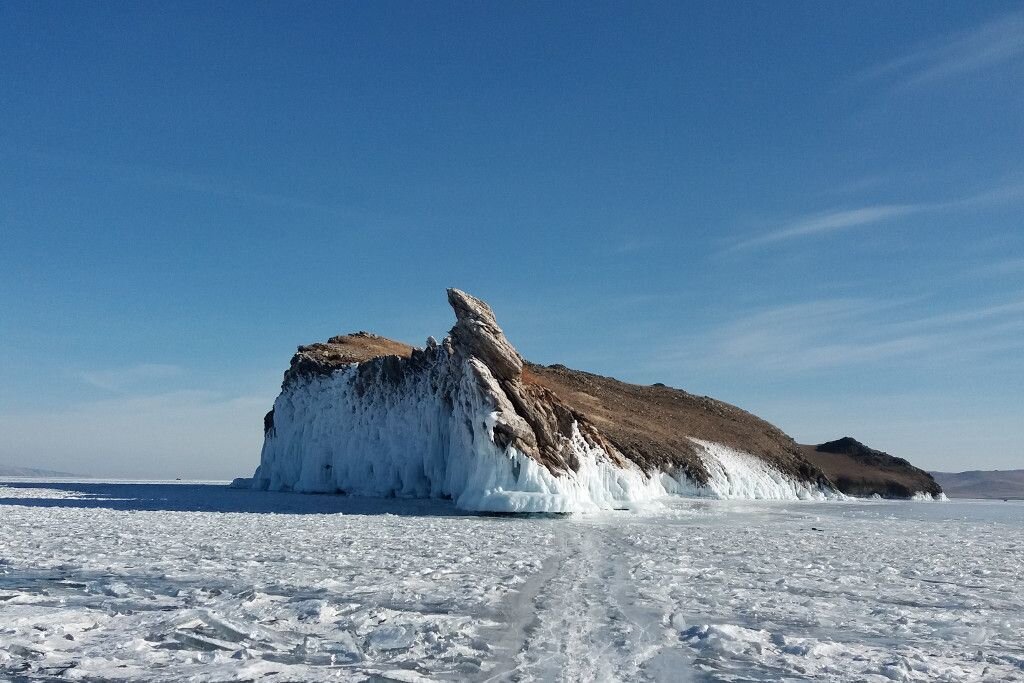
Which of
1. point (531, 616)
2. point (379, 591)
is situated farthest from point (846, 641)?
point (379, 591)

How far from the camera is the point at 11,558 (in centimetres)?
1265

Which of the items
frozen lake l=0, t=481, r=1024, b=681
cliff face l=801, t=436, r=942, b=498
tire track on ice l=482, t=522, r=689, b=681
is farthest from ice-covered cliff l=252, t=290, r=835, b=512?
tire track on ice l=482, t=522, r=689, b=681

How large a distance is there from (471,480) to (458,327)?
243 inches

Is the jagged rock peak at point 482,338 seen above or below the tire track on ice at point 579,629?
above

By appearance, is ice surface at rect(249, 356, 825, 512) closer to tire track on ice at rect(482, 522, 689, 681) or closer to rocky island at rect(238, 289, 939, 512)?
rocky island at rect(238, 289, 939, 512)

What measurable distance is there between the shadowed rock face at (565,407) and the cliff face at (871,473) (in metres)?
4.59

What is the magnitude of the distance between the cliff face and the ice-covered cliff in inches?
200

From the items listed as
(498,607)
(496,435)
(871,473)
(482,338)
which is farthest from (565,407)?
(871,473)

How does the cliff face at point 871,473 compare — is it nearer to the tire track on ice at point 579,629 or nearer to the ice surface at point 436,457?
the ice surface at point 436,457

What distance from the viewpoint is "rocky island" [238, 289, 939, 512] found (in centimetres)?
2627

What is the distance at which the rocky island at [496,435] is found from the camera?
26.3m

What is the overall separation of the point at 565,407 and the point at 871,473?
36042 millimetres

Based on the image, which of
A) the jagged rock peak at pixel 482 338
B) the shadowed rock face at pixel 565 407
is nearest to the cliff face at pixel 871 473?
the shadowed rock face at pixel 565 407

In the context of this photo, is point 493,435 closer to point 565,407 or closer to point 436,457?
point 565,407
